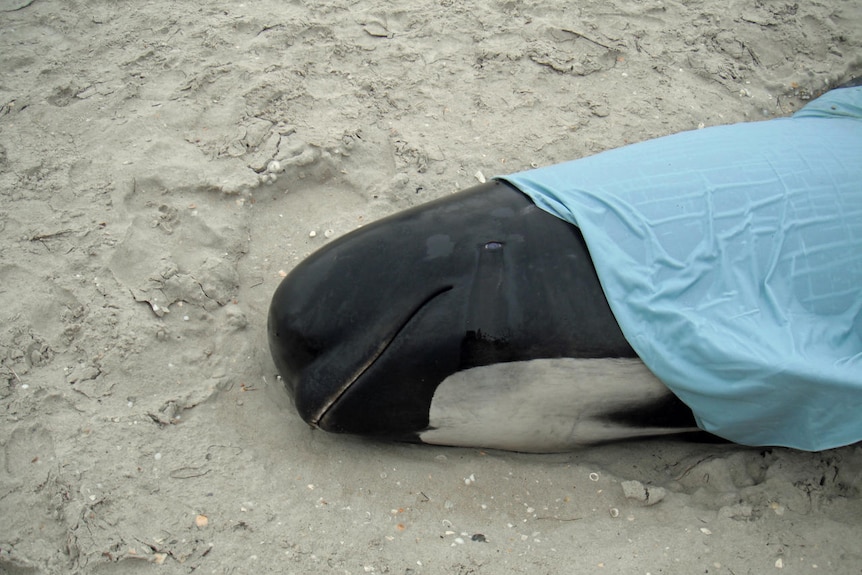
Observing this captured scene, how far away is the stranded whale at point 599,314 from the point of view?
111 inches

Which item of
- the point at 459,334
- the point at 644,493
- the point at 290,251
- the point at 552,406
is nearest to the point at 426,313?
the point at 459,334

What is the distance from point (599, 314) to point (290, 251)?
1461 millimetres

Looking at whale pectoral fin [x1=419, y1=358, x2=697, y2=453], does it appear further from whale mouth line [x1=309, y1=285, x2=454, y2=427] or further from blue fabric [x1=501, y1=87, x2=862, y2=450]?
whale mouth line [x1=309, y1=285, x2=454, y2=427]

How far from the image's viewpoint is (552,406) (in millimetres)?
2939

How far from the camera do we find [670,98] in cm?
454

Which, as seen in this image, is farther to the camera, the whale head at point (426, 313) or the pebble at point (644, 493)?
the pebble at point (644, 493)

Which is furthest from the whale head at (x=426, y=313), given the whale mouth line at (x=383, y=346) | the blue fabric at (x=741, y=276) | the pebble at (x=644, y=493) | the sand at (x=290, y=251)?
the pebble at (x=644, y=493)

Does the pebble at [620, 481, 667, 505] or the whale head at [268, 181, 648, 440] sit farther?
the pebble at [620, 481, 667, 505]

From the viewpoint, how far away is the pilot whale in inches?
111

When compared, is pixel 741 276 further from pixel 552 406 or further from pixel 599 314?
pixel 552 406

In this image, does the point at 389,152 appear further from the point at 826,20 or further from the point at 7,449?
the point at 826,20

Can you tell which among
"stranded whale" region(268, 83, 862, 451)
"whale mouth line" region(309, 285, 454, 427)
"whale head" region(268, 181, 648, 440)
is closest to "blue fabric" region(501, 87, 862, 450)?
"stranded whale" region(268, 83, 862, 451)

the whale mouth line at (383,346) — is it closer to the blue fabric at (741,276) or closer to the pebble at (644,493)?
the blue fabric at (741,276)

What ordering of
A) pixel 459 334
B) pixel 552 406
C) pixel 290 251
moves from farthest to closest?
pixel 290 251, pixel 552 406, pixel 459 334
